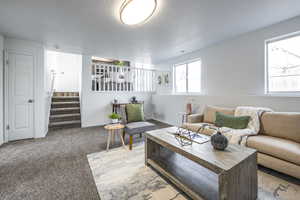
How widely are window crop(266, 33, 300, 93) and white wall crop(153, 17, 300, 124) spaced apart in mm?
138

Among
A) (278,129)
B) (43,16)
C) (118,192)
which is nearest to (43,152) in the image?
(118,192)

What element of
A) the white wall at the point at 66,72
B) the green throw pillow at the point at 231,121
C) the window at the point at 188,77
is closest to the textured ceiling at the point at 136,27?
the window at the point at 188,77

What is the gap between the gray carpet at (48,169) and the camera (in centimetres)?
150

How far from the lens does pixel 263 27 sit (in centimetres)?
268

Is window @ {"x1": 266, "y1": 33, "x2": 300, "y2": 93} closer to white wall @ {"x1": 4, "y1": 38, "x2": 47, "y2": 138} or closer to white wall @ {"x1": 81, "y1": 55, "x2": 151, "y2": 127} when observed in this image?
white wall @ {"x1": 81, "y1": 55, "x2": 151, "y2": 127}

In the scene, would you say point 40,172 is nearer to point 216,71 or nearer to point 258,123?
point 258,123

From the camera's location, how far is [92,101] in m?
4.58

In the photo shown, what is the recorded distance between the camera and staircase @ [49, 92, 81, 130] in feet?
14.5

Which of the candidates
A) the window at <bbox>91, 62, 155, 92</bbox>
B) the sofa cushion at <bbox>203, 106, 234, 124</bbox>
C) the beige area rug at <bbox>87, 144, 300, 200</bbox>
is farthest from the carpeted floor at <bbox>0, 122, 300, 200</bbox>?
the window at <bbox>91, 62, 155, 92</bbox>

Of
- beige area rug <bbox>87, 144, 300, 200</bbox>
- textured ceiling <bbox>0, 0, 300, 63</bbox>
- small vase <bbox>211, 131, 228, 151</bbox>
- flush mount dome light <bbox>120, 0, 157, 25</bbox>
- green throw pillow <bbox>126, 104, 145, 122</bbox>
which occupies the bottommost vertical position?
beige area rug <bbox>87, 144, 300, 200</bbox>

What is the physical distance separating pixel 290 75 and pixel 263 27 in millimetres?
1097

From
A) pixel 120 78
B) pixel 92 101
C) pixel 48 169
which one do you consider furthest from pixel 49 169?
pixel 120 78

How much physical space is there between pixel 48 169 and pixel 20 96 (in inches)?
91.4

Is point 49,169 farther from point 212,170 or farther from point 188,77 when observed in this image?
point 188,77
